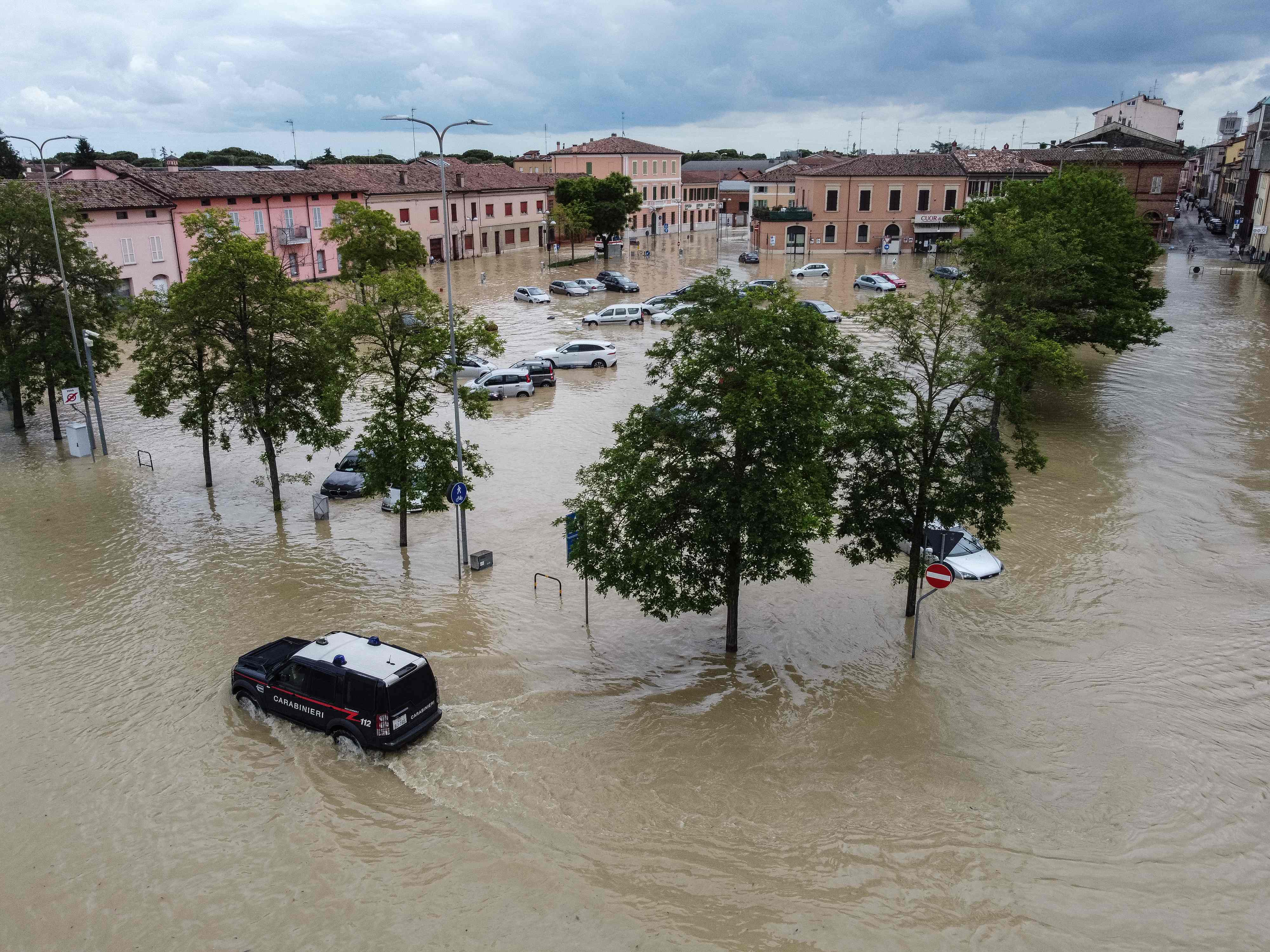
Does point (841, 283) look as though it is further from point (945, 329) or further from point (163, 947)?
point (163, 947)

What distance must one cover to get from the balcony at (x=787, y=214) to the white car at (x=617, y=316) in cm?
3734

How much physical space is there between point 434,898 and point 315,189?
59472 millimetres

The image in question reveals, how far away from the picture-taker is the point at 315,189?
60.9 m

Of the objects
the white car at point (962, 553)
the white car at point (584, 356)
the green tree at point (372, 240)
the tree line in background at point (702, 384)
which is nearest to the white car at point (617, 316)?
the white car at point (584, 356)

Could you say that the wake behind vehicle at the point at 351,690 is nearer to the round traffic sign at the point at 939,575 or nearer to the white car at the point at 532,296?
the round traffic sign at the point at 939,575

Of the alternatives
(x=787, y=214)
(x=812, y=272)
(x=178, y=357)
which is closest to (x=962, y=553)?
(x=178, y=357)

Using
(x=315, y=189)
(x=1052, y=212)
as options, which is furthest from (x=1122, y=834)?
(x=315, y=189)

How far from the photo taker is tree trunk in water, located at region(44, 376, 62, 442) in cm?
2830

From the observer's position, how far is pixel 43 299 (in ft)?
93.5

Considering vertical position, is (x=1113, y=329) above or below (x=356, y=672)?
above

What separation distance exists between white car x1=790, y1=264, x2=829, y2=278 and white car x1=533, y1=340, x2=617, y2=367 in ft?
107

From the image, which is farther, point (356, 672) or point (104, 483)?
point (104, 483)

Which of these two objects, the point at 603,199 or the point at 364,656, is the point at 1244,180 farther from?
the point at 364,656

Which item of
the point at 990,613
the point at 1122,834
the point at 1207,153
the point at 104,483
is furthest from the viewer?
the point at 1207,153
